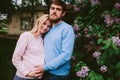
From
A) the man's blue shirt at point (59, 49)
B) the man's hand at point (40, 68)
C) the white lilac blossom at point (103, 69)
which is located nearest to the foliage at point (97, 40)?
the white lilac blossom at point (103, 69)

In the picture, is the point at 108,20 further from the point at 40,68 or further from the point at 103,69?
the point at 40,68

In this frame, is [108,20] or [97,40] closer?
[97,40]

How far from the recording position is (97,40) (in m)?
5.66

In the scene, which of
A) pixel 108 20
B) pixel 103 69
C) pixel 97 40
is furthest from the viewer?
pixel 108 20

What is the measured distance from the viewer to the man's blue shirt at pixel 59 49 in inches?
159

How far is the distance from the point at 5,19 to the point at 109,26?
3385cm

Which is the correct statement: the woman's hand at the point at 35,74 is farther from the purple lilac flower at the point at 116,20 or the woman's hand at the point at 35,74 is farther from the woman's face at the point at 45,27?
the purple lilac flower at the point at 116,20

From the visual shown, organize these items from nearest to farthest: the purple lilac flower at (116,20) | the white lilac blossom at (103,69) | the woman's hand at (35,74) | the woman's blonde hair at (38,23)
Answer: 1. the woman's hand at (35,74)
2. the woman's blonde hair at (38,23)
3. the white lilac blossom at (103,69)
4. the purple lilac flower at (116,20)

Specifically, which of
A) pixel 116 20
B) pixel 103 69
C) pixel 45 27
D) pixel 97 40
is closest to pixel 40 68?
pixel 45 27

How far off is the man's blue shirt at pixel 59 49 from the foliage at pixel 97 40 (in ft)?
2.73

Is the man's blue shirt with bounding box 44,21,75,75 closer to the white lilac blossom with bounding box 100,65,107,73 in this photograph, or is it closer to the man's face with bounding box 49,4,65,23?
the man's face with bounding box 49,4,65,23

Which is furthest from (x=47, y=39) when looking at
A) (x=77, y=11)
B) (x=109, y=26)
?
(x=77, y=11)

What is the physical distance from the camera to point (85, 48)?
639cm

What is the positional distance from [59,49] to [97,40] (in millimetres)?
1631
